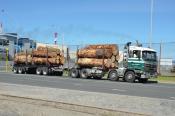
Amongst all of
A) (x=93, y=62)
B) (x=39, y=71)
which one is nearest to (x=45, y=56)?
(x=39, y=71)

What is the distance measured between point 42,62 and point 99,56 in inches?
394

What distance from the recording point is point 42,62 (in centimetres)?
4969

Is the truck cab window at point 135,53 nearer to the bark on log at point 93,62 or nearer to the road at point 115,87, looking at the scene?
the bark on log at point 93,62

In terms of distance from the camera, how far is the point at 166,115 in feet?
33.7

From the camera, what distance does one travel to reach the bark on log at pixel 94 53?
40969 mm

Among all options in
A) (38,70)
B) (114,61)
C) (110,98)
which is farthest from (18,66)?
(110,98)

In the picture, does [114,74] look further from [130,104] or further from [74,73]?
[130,104]

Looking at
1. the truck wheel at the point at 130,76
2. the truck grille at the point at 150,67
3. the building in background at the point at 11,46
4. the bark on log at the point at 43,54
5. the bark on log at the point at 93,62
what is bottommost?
the truck wheel at the point at 130,76

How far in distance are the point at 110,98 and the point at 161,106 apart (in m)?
2.37

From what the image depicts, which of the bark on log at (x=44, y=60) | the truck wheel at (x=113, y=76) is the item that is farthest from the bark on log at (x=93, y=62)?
the bark on log at (x=44, y=60)

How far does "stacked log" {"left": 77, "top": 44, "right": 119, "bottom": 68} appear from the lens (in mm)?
40750

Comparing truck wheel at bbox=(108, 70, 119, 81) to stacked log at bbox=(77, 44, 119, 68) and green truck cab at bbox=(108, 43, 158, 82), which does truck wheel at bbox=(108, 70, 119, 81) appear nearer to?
green truck cab at bbox=(108, 43, 158, 82)

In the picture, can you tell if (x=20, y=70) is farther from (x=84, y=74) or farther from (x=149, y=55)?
(x=149, y=55)

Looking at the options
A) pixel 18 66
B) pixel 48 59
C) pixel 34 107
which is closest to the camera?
pixel 34 107
